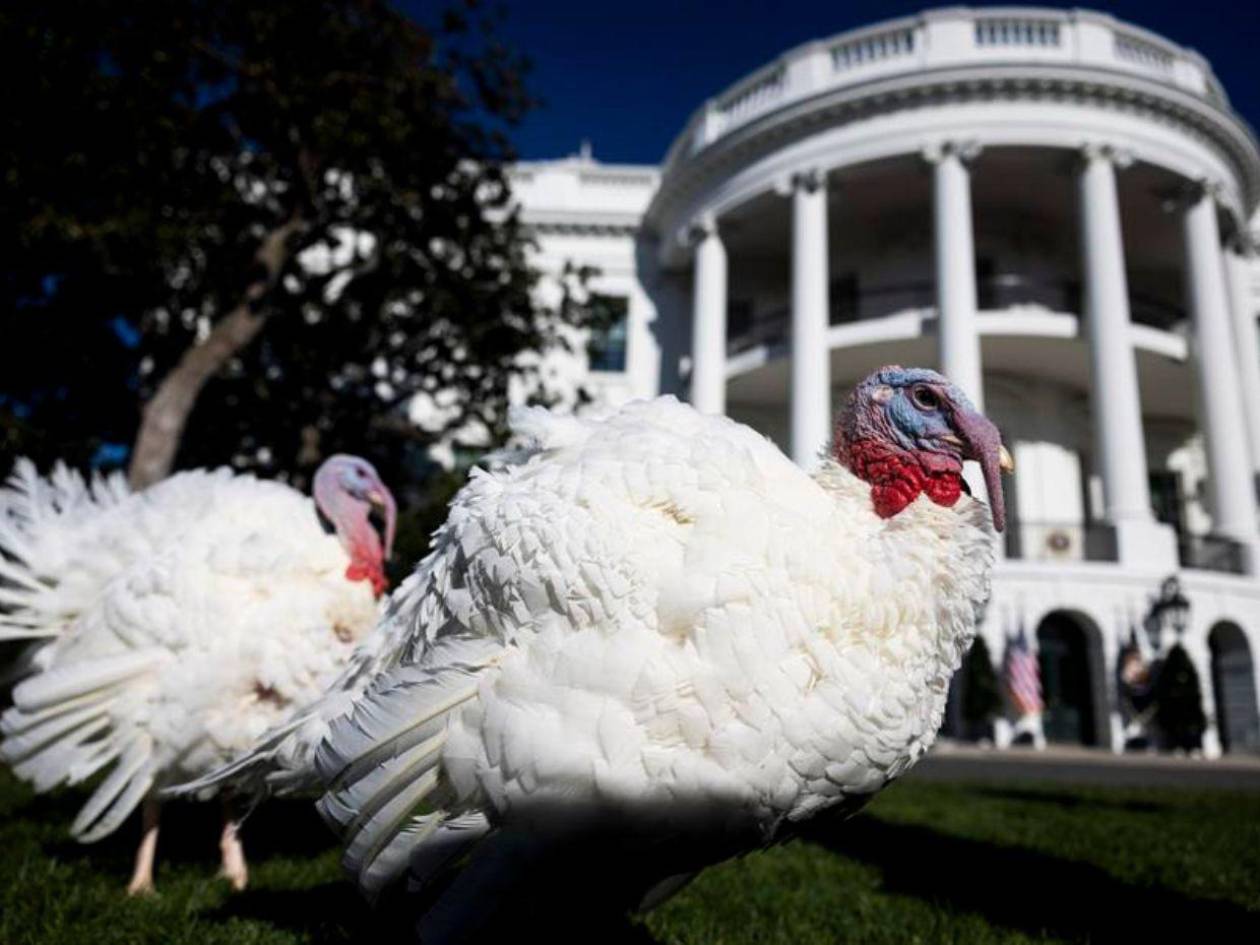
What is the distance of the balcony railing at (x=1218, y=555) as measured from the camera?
1809 centimetres

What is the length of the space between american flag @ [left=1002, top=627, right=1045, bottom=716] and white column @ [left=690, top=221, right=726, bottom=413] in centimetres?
908

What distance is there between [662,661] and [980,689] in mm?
15199

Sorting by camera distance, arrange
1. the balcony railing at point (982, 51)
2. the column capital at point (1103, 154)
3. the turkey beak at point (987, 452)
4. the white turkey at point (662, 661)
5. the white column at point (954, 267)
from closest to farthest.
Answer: the white turkey at point (662, 661)
the turkey beak at point (987, 452)
the white column at point (954, 267)
the column capital at point (1103, 154)
the balcony railing at point (982, 51)

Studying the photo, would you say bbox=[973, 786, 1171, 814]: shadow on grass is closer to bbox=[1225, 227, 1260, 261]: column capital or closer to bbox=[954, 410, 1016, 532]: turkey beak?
bbox=[954, 410, 1016, 532]: turkey beak

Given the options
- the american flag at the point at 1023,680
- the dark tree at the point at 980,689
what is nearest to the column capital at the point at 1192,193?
the american flag at the point at 1023,680

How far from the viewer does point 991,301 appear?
21.8 m

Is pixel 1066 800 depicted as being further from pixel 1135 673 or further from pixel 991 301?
pixel 991 301

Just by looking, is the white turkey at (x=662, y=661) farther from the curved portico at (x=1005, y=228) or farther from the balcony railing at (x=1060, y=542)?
the balcony railing at (x=1060, y=542)

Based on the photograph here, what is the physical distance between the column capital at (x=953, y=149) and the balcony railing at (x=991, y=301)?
3.15 metres

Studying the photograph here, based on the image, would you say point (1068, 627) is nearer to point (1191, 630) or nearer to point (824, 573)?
point (1191, 630)

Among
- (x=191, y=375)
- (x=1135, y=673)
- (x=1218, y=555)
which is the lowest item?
(x=1135, y=673)

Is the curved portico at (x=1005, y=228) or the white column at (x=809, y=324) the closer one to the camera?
the curved portico at (x=1005, y=228)

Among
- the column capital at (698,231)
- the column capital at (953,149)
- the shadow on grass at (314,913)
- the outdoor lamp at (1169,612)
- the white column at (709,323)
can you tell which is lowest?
the shadow on grass at (314,913)

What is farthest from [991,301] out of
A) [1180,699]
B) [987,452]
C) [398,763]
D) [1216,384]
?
[398,763]
